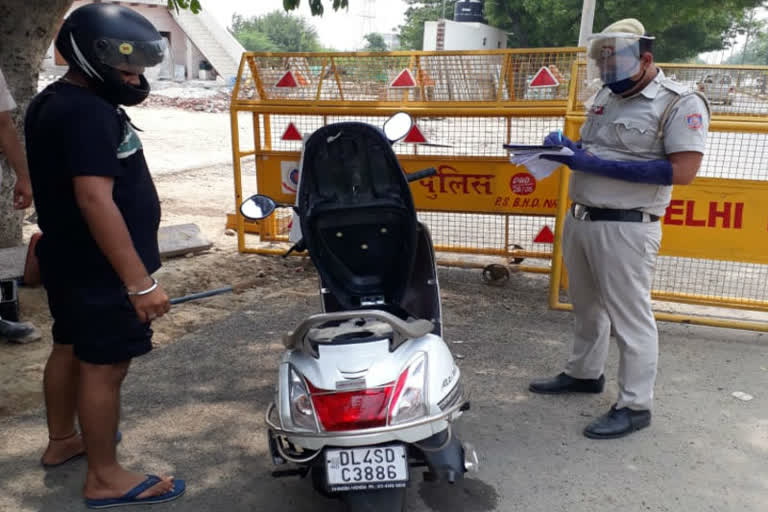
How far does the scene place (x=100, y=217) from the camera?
242 centimetres

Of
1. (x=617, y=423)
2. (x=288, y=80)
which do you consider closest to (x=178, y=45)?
(x=288, y=80)

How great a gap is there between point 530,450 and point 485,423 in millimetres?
338

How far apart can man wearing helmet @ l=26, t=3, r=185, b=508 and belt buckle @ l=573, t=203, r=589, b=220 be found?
201 centimetres

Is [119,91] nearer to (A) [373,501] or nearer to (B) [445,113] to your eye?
(A) [373,501]

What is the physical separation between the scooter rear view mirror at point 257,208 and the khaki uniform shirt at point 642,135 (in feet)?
4.96

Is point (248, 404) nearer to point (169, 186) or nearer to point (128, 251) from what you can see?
point (128, 251)

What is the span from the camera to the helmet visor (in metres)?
2.45

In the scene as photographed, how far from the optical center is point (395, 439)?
7.90 feet

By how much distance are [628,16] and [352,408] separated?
2911 centimetres

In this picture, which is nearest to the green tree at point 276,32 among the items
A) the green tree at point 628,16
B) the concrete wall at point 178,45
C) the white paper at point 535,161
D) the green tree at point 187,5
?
the concrete wall at point 178,45

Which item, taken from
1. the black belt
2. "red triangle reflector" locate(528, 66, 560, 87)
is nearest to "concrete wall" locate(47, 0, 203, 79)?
"red triangle reflector" locate(528, 66, 560, 87)

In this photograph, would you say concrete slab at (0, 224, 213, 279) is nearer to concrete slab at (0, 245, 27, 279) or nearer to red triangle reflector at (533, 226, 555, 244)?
concrete slab at (0, 245, 27, 279)

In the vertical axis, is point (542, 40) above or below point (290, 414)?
above

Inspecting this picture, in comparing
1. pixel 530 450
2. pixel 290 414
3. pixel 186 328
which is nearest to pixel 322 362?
pixel 290 414
